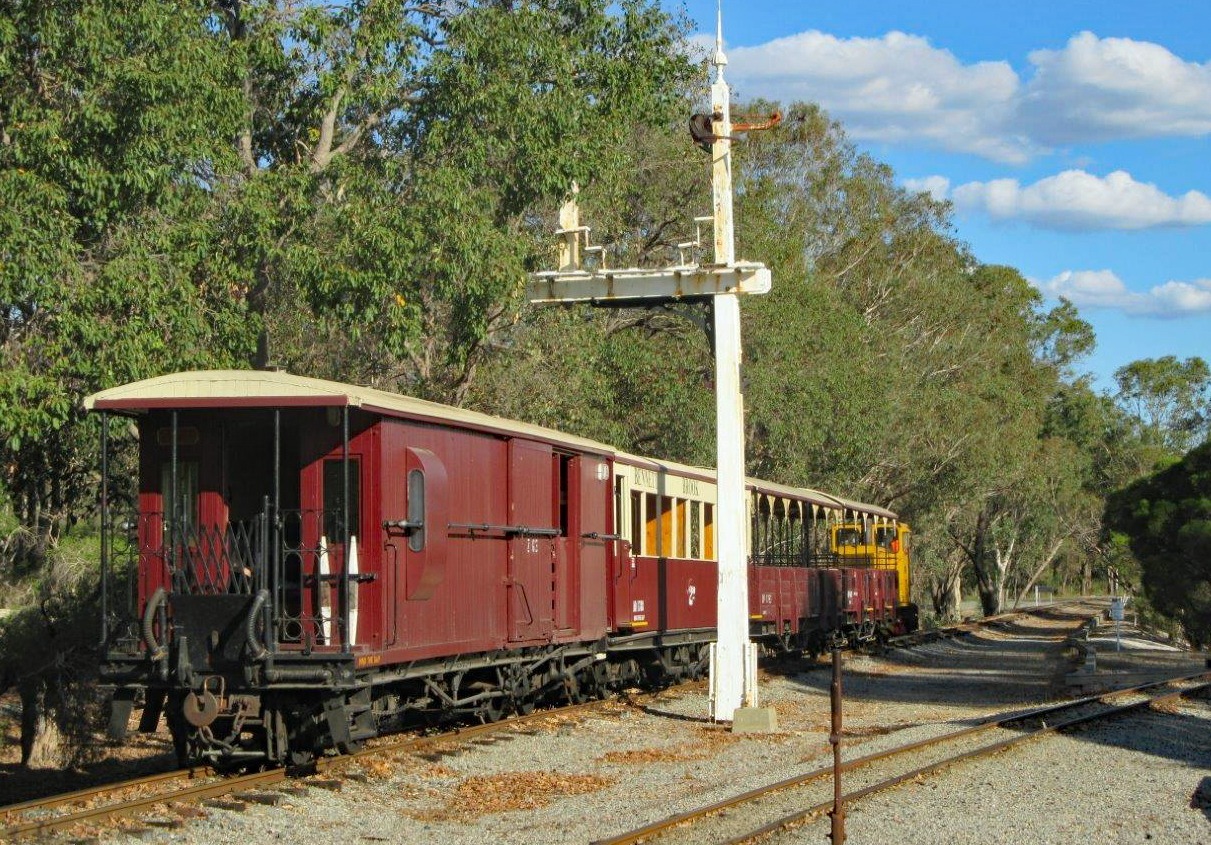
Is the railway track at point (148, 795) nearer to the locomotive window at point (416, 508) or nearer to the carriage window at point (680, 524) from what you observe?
the locomotive window at point (416, 508)

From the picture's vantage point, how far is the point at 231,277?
1750cm

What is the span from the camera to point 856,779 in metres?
12.6

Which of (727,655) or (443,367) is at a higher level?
(443,367)

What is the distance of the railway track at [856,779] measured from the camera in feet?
33.2

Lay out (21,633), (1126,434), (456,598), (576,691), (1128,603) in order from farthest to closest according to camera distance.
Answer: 1. (1126,434)
2. (1128,603)
3. (576,691)
4. (21,633)
5. (456,598)

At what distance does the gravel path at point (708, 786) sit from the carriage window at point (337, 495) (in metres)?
2.01

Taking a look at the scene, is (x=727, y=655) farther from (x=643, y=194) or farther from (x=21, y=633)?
(x=643, y=194)

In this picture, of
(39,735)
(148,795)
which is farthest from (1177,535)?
(148,795)

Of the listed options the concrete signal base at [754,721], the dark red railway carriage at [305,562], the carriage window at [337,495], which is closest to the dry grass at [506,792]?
the dark red railway carriage at [305,562]

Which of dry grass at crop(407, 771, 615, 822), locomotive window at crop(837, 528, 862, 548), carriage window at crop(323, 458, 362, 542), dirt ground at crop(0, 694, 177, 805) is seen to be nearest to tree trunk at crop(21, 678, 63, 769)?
dirt ground at crop(0, 694, 177, 805)

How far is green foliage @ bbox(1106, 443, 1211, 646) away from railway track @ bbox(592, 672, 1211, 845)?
537 inches

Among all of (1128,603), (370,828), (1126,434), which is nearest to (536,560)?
(370,828)

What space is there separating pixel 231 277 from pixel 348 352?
567 centimetres

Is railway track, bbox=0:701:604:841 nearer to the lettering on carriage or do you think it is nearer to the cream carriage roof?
the cream carriage roof
